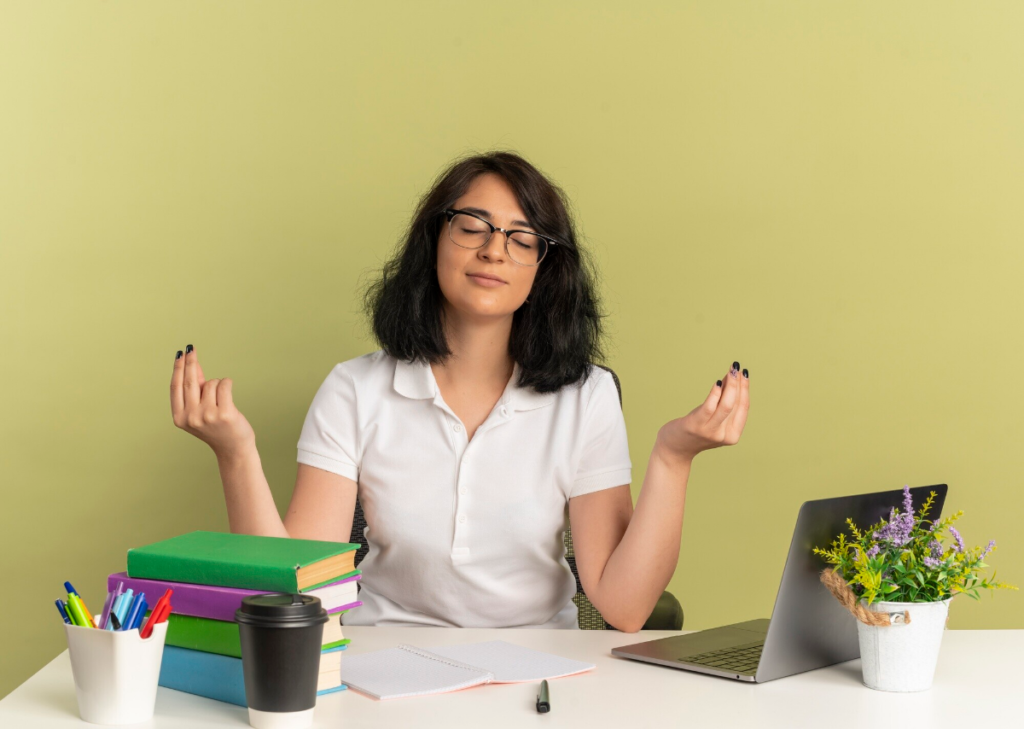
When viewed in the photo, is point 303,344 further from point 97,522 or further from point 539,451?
point 539,451

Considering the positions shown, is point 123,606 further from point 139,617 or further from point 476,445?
point 476,445

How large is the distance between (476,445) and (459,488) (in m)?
0.08

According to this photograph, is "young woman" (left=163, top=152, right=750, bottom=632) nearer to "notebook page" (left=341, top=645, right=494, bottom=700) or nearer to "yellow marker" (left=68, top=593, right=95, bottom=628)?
"notebook page" (left=341, top=645, right=494, bottom=700)

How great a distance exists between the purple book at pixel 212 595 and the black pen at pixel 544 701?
0.23 metres

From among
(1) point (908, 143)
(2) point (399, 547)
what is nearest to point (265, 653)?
(2) point (399, 547)

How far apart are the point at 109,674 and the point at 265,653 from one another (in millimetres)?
161

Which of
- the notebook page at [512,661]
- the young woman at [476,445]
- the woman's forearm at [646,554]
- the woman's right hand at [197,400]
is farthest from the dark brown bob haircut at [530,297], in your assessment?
the notebook page at [512,661]

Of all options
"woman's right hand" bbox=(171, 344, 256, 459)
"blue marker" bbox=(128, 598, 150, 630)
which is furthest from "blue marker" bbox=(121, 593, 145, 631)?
"woman's right hand" bbox=(171, 344, 256, 459)

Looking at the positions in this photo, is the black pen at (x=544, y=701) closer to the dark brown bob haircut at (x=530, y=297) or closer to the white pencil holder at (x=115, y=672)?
the white pencil holder at (x=115, y=672)

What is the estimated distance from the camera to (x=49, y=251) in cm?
217

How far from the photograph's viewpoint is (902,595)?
42.4 inches

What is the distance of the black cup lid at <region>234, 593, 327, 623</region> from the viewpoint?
878 mm

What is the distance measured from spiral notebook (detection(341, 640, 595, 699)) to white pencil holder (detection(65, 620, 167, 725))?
22 cm

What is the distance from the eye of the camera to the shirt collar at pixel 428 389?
66.1 inches
